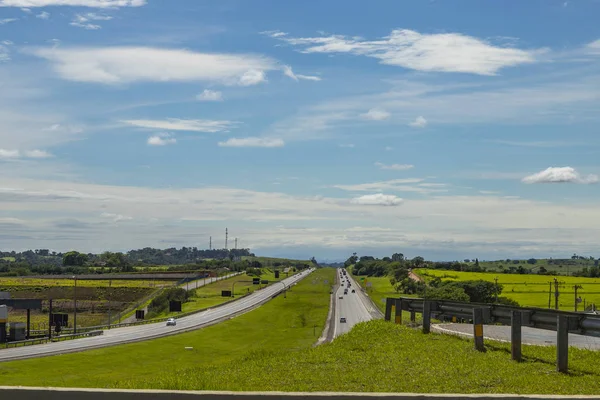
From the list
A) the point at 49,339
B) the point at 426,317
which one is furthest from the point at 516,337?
the point at 49,339

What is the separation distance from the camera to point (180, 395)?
914cm

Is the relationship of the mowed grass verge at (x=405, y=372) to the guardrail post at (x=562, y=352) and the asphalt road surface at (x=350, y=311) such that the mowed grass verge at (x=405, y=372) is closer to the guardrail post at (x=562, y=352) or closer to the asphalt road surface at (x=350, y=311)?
the guardrail post at (x=562, y=352)

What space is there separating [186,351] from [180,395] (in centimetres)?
6775

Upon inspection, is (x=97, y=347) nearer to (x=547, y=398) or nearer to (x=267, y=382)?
(x=267, y=382)

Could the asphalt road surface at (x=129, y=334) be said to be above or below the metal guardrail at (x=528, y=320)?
below

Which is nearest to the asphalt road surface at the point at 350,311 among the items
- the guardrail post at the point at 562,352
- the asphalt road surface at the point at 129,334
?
the asphalt road surface at the point at 129,334

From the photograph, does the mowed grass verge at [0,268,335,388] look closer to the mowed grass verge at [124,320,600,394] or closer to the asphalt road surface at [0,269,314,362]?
the mowed grass verge at [124,320,600,394]

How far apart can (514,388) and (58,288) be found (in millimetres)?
186211

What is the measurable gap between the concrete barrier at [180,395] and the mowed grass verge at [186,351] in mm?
3701

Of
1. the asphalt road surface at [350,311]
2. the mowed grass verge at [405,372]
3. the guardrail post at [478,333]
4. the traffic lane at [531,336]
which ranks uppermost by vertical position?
the guardrail post at [478,333]

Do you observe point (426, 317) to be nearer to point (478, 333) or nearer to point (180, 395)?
point (478, 333)

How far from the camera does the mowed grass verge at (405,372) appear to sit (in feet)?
39.4

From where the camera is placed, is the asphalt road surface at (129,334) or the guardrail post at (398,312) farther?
the asphalt road surface at (129,334)

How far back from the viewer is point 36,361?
61.2 m
